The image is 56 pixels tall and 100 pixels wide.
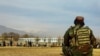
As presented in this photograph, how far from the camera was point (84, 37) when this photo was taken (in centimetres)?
791

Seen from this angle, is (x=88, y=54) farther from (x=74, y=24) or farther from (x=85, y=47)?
(x=74, y=24)

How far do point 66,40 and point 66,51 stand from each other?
0.25 metres

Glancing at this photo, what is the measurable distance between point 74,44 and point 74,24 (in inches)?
15.4

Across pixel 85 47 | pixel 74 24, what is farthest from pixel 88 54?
pixel 74 24

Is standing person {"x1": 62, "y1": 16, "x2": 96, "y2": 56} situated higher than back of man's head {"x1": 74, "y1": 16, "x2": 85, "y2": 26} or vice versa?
back of man's head {"x1": 74, "y1": 16, "x2": 85, "y2": 26}

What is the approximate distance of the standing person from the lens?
307 inches

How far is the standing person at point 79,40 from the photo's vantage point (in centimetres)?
779

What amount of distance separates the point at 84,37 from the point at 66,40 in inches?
13.2

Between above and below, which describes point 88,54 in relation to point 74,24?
below

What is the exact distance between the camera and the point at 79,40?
790 centimetres

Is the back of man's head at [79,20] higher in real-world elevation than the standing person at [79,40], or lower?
higher

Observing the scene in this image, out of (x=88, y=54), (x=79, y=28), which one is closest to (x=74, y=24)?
(x=79, y=28)

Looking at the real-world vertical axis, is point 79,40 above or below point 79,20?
below

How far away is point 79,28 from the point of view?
789 cm
